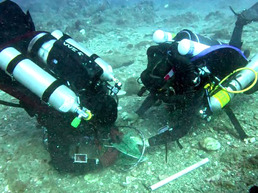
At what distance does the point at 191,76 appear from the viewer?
3.22 meters

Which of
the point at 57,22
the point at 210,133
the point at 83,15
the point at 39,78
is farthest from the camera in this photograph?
the point at 83,15

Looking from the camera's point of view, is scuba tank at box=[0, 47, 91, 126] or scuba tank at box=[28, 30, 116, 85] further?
scuba tank at box=[28, 30, 116, 85]

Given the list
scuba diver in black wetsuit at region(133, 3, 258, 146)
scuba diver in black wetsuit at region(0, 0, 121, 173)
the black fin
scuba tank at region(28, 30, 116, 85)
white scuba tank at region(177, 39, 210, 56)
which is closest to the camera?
scuba diver in black wetsuit at region(0, 0, 121, 173)

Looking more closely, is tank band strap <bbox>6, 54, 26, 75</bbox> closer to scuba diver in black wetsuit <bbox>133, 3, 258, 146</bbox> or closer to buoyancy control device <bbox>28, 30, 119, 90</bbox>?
buoyancy control device <bbox>28, 30, 119, 90</bbox>

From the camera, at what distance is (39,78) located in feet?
9.75

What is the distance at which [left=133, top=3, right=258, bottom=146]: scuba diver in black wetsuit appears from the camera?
11.0ft

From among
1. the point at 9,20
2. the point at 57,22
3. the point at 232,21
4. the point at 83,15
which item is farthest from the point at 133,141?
the point at 83,15

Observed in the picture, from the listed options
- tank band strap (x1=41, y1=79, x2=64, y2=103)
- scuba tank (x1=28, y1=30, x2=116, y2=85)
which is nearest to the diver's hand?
scuba tank (x1=28, y1=30, x2=116, y2=85)

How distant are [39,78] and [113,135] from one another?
1.68m

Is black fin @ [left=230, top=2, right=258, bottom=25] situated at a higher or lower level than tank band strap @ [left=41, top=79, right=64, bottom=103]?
lower

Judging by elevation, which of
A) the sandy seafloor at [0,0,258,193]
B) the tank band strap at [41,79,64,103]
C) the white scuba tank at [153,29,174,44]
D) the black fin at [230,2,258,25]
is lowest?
the sandy seafloor at [0,0,258,193]

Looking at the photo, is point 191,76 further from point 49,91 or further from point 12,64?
point 12,64

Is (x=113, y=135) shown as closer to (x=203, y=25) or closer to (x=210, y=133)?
(x=210, y=133)

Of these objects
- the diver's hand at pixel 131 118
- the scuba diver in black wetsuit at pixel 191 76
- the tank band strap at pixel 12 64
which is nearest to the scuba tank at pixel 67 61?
the tank band strap at pixel 12 64
